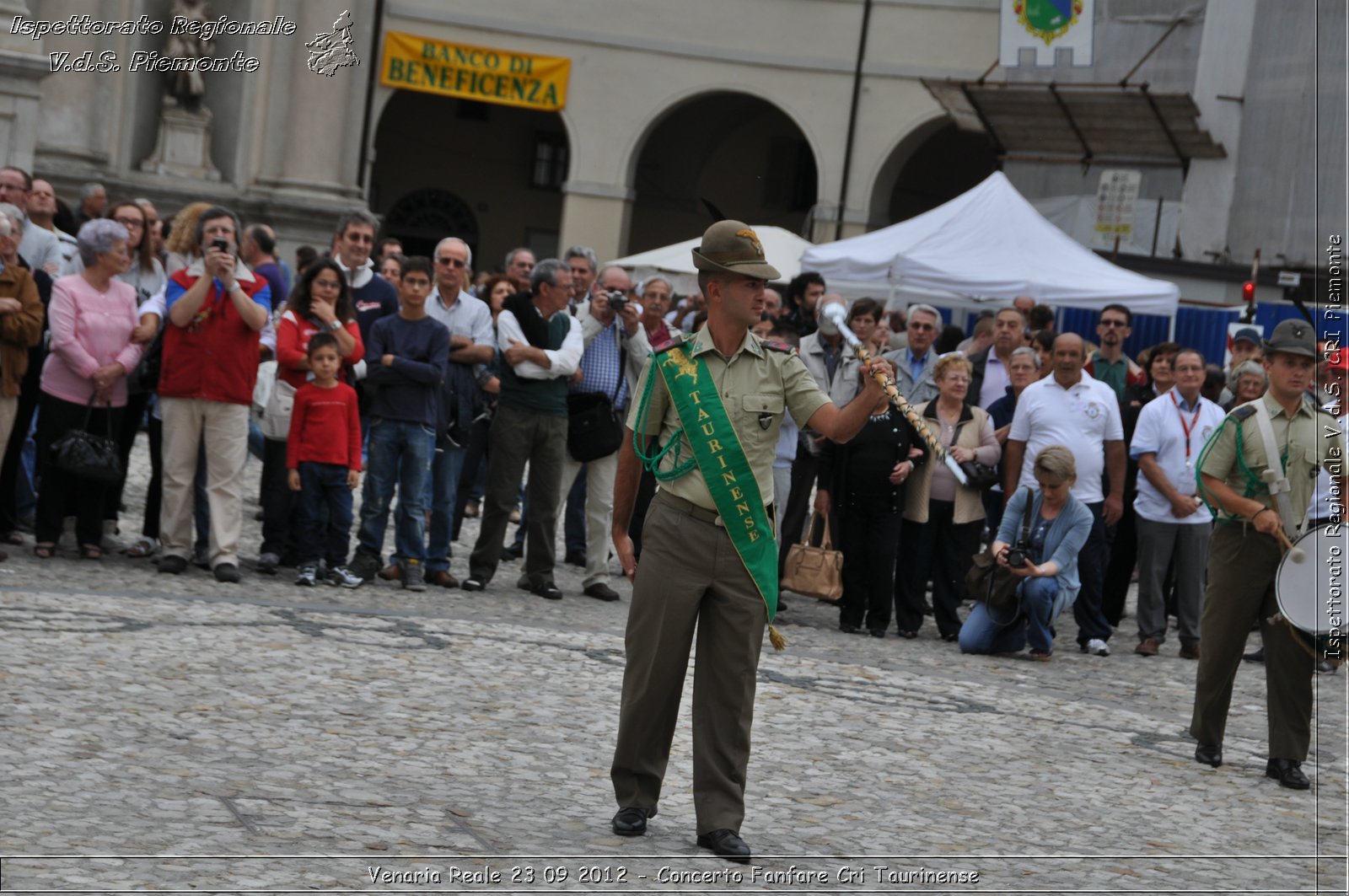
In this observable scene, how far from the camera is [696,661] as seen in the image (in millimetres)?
6059

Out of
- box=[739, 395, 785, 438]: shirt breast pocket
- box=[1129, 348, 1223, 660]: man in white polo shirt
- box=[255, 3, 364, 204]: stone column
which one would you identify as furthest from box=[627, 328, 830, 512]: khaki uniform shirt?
box=[255, 3, 364, 204]: stone column

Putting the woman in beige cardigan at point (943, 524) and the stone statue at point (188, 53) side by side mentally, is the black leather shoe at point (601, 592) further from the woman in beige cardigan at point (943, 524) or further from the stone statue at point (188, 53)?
the stone statue at point (188, 53)

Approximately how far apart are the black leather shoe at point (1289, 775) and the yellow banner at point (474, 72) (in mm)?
26263

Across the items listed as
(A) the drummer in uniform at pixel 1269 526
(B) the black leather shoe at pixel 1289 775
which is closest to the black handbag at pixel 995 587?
(A) the drummer in uniform at pixel 1269 526

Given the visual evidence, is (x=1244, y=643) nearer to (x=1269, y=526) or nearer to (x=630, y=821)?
(x=1269, y=526)

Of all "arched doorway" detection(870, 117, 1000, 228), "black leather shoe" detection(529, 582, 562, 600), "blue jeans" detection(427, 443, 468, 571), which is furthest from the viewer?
"arched doorway" detection(870, 117, 1000, 228)

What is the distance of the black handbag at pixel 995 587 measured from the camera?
11406 mm

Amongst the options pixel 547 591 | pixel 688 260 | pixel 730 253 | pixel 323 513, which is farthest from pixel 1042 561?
pixel 688 260

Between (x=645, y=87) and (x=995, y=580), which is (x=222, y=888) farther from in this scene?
(x=645, y=87)

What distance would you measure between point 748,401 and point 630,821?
58.0 inches

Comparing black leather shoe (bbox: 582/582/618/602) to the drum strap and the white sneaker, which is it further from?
the drum strap

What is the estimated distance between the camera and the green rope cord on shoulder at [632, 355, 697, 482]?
618 centimetres

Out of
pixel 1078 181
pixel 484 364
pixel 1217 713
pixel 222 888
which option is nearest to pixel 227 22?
pixel 1078 181

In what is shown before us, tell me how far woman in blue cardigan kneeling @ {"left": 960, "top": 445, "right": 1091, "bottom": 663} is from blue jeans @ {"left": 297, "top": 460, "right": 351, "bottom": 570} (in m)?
4.00
